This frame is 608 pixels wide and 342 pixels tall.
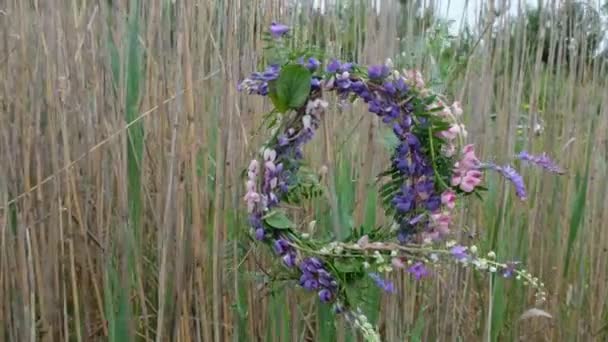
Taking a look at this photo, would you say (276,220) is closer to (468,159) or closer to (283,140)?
(283,140)

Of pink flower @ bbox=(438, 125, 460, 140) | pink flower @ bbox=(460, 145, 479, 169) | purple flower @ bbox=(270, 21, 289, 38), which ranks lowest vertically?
pink flower @ bbox=(460, 145, 479, 169)

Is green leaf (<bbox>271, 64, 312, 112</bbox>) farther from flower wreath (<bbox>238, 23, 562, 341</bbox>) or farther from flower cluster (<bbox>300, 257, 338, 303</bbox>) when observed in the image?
flower cluster (<bbox>300, 257, 338, 303</bbox>)

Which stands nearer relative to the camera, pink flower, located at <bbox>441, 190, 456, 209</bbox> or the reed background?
pink flower, located at <bbox>441, 190, 456, 209</bbox>

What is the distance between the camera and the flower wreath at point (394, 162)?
2.36 feet

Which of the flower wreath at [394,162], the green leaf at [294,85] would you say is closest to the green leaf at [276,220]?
the flower wreath at [394,162]

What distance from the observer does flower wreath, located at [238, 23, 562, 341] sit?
0.72 m

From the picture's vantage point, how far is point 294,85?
71 centimetres

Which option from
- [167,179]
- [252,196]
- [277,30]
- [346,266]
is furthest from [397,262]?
[167,179]

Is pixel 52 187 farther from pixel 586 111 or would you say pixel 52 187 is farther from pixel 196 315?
pixel 586 111

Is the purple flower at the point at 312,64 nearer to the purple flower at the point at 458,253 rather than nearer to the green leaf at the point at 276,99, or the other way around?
the green leaf at the point at 276,99

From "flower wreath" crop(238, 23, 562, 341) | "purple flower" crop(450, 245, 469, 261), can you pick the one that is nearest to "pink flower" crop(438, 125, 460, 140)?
"flower wreath" crop(238, 23, 562, 341)

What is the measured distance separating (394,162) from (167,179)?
1.10 ft

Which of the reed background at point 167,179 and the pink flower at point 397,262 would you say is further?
the reed background at point 167,179

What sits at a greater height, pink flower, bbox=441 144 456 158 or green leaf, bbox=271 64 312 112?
green leaf, bbox=271 64 312 112
